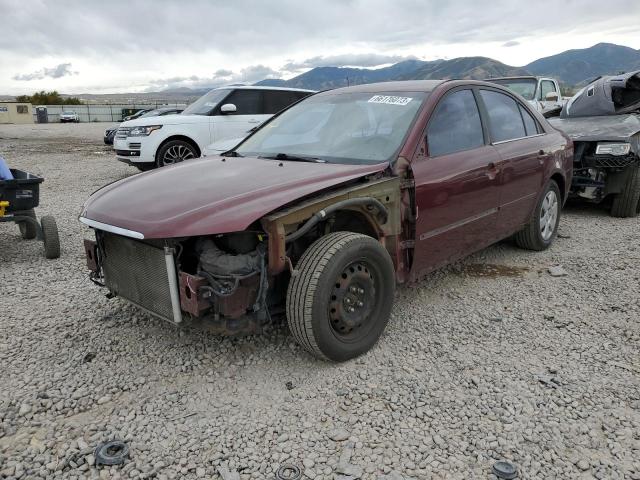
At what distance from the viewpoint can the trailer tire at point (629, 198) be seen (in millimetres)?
6441

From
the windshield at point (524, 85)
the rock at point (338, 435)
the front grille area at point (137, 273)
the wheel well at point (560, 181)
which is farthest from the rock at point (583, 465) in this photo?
the windshield at point (524, 85)

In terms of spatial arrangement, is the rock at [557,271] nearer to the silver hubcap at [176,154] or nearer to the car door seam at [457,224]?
the car door seam at [457,224]

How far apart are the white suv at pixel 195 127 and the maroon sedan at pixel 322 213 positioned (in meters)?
5.58

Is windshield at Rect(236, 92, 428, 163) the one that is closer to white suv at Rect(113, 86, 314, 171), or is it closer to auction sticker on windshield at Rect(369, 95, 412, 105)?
auction sticker on windshield at Rect(369, 95, 412, 105)

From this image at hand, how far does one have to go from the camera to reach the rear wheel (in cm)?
966

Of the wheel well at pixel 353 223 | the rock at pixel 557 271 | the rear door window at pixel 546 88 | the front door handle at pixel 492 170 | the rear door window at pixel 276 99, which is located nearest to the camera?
the wheel well at pixel 353 223

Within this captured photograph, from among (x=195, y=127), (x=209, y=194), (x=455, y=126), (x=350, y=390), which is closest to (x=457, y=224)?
(x=455, y=126)

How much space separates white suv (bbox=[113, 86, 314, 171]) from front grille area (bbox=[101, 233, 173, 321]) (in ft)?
21.0

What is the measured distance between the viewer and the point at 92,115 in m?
53.4

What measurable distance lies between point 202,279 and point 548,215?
3964 mm

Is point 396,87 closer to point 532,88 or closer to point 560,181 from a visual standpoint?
point 560,181

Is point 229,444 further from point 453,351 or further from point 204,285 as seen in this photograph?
point 453,351

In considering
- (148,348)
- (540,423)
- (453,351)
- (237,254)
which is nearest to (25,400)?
(148,348)

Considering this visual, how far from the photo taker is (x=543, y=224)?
5.22m
